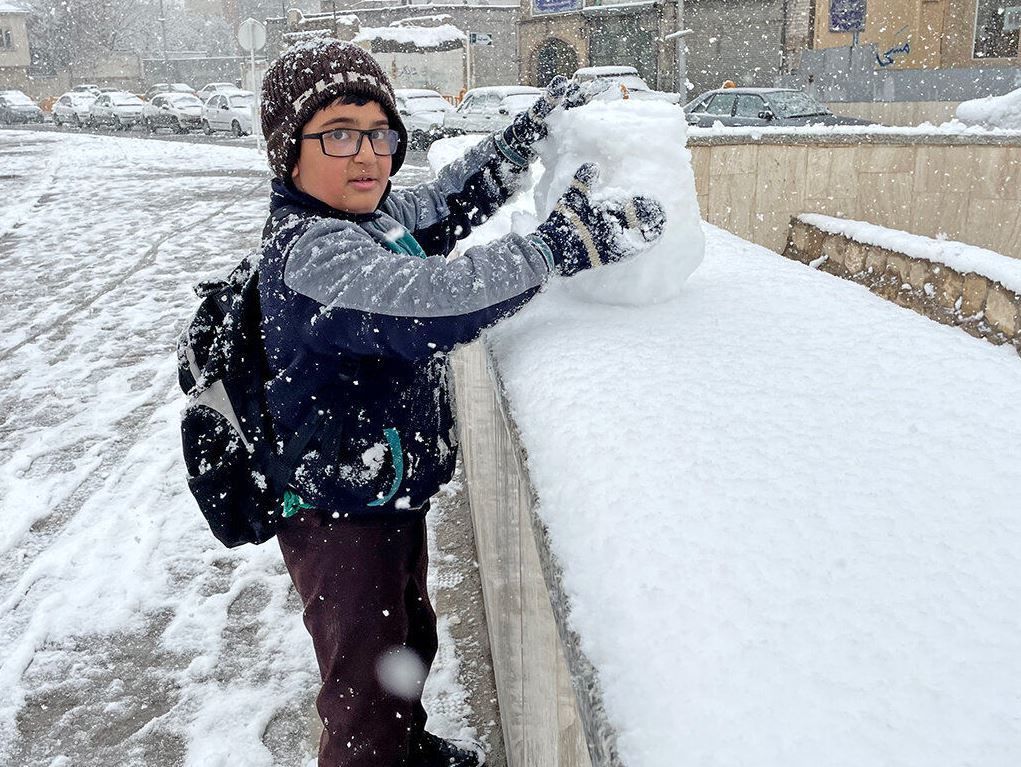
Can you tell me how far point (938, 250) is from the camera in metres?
4.55

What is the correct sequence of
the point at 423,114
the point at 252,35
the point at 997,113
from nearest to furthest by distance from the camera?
the point at 997,113
the point at 252,35
the point at 423,114

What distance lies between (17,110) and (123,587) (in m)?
41.5

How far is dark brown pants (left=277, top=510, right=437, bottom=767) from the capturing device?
5.52 feet

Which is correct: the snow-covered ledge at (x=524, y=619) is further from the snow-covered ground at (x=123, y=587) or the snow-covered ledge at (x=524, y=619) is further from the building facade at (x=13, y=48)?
the building facade at (x=13, y=48)

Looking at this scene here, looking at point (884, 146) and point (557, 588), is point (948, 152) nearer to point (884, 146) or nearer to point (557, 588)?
point (884, 146)

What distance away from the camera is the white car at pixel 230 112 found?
965 inches

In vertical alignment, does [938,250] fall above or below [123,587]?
above

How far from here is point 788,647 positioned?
0.74 m

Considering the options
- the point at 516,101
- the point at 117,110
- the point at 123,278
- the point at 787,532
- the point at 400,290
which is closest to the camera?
the point at 787,532

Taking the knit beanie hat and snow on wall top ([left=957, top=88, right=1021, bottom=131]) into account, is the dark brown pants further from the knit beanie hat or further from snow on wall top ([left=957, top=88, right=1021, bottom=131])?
snow on wall top ([left=957, top=88, right=1021, bottom=131])

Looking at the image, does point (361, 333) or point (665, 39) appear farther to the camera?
point (665, 39)

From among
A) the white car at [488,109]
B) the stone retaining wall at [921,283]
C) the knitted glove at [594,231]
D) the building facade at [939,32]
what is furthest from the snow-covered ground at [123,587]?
the building facade at [939,32]

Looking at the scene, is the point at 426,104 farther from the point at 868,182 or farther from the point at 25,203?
the point at 868,182

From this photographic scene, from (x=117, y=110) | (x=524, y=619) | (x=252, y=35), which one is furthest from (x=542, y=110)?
(x=117, y=110)
